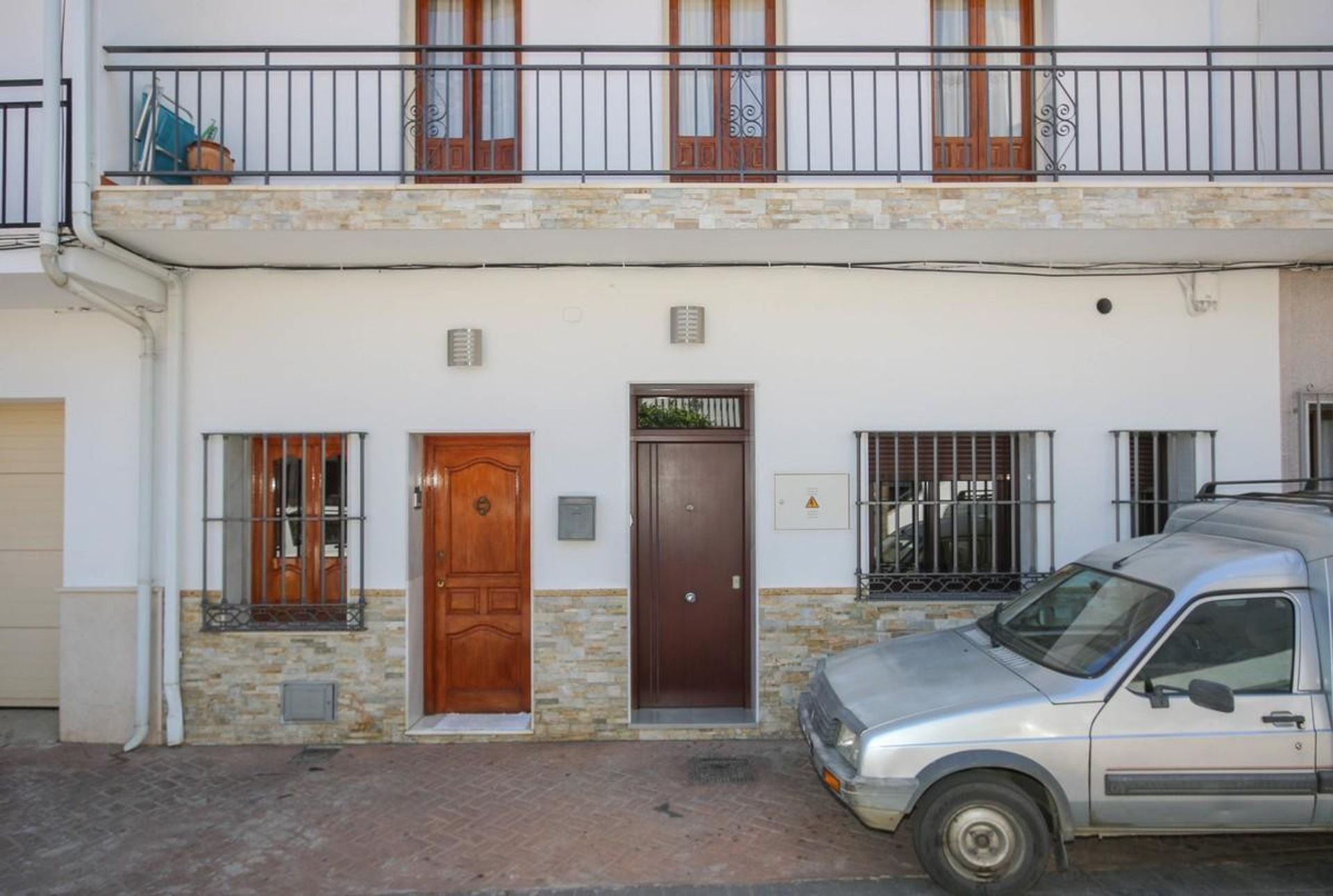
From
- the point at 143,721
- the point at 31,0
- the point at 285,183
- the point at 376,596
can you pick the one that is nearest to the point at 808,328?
the point at 376,596

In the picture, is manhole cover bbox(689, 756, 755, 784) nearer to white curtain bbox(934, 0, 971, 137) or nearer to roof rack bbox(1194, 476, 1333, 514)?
roof rack bbox(1194, 476, 1333, 514)

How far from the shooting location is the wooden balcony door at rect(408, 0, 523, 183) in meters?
6.53

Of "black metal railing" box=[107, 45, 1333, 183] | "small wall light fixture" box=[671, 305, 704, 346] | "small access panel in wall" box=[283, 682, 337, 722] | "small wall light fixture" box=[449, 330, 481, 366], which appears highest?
"black metal railing" box=[107, 45, 1333, 183]

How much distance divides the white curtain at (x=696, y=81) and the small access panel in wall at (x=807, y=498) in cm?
306

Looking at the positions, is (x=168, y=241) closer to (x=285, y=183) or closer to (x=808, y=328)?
(x=285, y=183)

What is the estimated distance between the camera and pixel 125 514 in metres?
6.14

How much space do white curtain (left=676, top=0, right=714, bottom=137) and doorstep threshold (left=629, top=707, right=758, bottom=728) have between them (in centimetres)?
484

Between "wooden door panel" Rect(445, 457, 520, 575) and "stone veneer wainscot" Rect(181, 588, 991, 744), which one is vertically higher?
"wooden door panel" Rect(445, 457, 520, 575)

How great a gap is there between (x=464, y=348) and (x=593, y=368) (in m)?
1.01

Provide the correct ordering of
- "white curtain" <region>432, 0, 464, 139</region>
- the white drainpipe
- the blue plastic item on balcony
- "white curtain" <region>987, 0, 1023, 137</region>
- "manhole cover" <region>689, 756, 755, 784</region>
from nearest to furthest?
1. "manhole cover" <region>689, 756, 755, 784</region>
2. the blue plastic item on balcony
3. the white drainpipe
4. "white curtain" <region>432, 0, 464, 139</region>
5. "white curtain" <region>987, 0, 1023, 137</region>

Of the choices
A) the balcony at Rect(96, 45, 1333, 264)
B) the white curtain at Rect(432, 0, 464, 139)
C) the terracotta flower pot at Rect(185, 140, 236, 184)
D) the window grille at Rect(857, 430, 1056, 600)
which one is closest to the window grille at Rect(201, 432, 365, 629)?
the balcony at Rect(96, 45, 1333, 264)

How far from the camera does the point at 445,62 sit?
22.3 ft

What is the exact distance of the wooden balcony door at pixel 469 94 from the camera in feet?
21.4

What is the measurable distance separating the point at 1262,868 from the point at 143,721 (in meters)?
7.50
